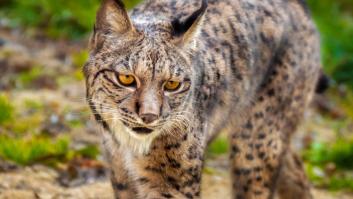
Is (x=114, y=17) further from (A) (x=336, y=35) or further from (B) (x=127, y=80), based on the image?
(A) (x=336, y=35)

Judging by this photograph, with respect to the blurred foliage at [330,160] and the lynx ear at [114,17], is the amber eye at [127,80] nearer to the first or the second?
the lynx ear at [114,17]

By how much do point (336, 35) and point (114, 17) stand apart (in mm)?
7628

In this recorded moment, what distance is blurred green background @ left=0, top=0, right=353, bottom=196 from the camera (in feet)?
24.0

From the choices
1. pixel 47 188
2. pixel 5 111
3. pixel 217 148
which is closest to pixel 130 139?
pixel 47 188

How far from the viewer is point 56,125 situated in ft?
25.9

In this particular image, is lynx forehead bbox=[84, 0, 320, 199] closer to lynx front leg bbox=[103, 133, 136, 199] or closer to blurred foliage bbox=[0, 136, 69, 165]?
lynx front leg bbox=[103, 133, 136, 199]

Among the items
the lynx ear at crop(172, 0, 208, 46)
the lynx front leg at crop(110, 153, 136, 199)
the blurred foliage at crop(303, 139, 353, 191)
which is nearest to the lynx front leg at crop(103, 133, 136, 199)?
the lynx front leg at crop(110, 153, 136, 199)

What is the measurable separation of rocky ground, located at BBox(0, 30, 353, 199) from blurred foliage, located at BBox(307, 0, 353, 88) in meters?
1.81

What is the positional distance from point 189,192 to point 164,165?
25 cm

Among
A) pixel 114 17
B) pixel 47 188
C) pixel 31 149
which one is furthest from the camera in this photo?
pixel 31 149

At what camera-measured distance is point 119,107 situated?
4641 millimetres

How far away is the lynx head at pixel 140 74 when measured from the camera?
14.9 feet

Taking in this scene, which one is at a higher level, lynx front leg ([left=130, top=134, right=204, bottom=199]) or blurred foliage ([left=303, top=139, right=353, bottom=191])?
lynx front leg ([left=130, top=134, right=204, bottom=199])

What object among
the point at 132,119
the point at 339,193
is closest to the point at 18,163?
the point at 132,119
